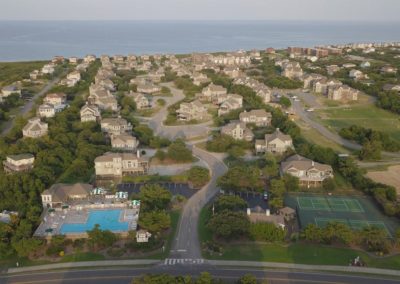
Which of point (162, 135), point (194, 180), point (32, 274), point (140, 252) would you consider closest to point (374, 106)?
point (162, 135)

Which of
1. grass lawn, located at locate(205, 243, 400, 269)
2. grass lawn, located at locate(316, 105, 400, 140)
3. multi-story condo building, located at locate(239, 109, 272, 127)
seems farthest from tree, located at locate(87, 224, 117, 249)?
grass lawn, located at locate(316, 105, 400, 140)

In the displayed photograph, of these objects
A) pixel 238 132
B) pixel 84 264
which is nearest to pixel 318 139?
pixel 238 132

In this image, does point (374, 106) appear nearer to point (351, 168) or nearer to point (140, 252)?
point (351, 168)

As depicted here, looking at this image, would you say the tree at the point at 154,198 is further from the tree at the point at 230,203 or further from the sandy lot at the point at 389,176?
the sandy lot at the point at 389,176

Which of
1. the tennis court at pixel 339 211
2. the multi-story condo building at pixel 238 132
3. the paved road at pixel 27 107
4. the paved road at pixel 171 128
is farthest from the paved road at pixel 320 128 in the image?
the paved road at pixel 27 107

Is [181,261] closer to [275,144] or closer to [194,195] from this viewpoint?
[194,195]
